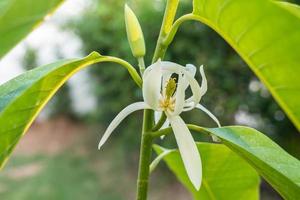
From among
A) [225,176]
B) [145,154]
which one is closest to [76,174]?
[225,176]

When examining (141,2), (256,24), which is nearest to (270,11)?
(256,24)

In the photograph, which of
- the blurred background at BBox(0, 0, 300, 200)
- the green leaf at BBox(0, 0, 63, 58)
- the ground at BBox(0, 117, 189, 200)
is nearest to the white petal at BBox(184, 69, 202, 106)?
the green leaf at BBox(0, 0, 63, 58)

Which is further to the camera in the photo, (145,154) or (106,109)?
(106,109)

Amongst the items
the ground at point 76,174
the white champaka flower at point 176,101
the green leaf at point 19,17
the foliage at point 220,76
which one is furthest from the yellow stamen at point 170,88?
the ground at point 76,174

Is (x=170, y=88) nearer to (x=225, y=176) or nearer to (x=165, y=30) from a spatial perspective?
(x=165, y=30)

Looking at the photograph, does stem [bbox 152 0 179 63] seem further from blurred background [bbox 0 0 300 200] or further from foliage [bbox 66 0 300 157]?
foliage [bbox 66 0 300 157]

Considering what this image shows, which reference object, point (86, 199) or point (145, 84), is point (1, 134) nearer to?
point (145, 84)
